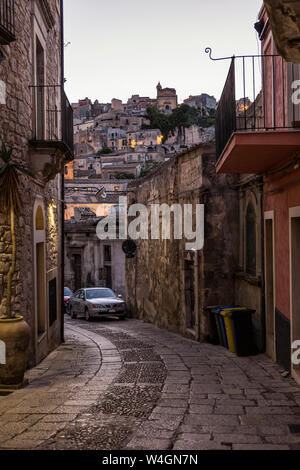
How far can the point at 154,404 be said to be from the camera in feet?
21.3

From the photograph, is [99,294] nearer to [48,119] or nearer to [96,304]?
[96,304]

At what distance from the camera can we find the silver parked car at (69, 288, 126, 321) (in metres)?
19.4

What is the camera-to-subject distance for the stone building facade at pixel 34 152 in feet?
26.6

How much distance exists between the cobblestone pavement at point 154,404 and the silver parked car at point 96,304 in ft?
28.7

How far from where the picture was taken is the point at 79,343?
41.7ft

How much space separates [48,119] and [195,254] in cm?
436

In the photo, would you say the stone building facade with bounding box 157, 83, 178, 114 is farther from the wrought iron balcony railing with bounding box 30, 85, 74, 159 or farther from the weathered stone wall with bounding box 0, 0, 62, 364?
the weathered stone wall with bounding box 0, 0, 62, 364

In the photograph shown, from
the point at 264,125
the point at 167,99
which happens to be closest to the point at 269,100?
the point at 264,125

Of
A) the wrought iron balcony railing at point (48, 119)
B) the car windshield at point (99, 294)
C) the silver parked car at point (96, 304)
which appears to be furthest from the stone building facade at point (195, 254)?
the car windshield at point (99, 294)

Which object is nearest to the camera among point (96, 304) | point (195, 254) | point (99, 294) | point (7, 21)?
point (7, 21)

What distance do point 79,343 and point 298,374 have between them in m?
6.30
